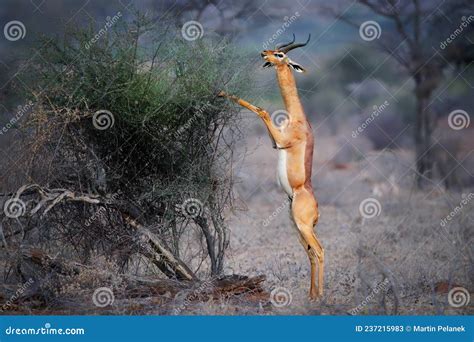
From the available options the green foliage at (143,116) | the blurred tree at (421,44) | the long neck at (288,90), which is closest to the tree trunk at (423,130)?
the blurred tree at (421,44)

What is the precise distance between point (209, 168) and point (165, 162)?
48 centimetres

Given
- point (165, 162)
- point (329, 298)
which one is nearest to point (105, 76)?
point (165, 162)

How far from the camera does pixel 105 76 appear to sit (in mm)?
9469

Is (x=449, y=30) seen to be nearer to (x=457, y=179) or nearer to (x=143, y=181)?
(x=457, y=179)

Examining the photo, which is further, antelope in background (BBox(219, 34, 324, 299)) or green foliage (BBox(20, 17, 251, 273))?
green foliage (BBox(20, 17, 251, 273))

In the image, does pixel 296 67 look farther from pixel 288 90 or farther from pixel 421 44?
pixel 421 44

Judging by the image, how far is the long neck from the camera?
9.08 metres

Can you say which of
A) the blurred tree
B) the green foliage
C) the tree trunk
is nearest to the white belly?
the green foliage

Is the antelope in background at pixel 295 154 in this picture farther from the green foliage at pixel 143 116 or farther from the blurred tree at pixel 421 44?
the blurred tree at pixel 421 44

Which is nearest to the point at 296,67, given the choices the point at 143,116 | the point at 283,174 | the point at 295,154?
the point at 295,154

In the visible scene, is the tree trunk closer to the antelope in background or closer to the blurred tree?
the blurred tree

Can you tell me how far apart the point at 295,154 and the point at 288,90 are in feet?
2.02

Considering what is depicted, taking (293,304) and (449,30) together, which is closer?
(293,304)

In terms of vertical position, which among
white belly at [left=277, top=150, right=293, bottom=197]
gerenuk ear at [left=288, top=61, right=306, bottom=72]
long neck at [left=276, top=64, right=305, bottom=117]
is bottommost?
white belly at [left=277, top=150, right=293, bottom=197]
